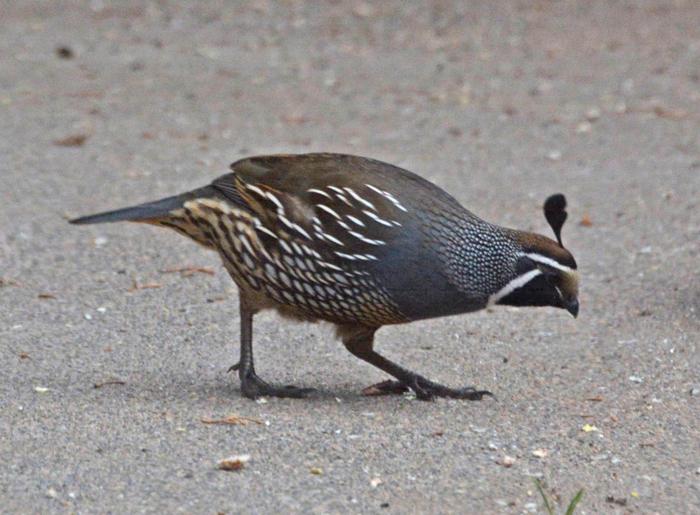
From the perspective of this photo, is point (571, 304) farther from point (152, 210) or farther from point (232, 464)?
point (152, 210)

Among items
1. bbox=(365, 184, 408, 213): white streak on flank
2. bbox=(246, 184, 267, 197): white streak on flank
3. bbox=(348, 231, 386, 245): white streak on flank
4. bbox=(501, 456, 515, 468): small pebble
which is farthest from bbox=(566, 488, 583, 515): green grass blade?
bbox=(246, 184, 267, 197): white streak on flank

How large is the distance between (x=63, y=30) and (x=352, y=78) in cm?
505

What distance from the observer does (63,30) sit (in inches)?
627

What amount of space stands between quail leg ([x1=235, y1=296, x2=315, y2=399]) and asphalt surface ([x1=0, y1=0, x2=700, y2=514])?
0.29 feet

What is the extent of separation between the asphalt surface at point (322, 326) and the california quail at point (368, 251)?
60 cm

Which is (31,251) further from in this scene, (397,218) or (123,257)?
(397,218)

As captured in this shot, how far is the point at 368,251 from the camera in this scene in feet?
17.4

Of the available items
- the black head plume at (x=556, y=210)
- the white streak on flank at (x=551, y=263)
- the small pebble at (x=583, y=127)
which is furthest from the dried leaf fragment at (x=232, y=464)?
the small pebble at (x=583, y=127)

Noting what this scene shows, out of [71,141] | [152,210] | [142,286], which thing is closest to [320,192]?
[152,210]

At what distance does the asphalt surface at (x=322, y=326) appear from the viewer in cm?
469

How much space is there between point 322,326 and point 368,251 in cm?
178

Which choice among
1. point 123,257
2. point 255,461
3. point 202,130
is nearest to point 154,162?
point 202,130

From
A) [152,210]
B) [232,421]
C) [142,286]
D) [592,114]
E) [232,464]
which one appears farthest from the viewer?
[592,114]

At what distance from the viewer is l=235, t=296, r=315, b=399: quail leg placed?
572 cm
